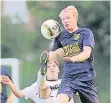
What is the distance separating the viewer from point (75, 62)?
8117mm

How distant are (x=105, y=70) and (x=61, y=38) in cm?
1006

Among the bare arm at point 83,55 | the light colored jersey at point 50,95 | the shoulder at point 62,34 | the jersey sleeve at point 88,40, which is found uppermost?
the shoulder at point 62,34

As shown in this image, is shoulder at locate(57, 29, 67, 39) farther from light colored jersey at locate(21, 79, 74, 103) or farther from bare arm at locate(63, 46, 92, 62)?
light colored jersey at locate(21, 79, 74, 103)

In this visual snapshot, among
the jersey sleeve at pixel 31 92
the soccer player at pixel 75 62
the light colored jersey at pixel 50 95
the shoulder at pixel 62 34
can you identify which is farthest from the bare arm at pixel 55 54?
the jersey sleeve at pixel 31 92

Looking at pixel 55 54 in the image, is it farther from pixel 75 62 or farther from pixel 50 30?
pixel 50 30

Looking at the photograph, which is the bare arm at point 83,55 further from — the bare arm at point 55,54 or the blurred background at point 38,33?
the blurred background at point 38,33

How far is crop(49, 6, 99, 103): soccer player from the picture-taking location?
8117 millimetres

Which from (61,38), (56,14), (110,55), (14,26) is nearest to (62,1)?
(56,14)

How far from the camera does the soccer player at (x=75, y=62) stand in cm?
812

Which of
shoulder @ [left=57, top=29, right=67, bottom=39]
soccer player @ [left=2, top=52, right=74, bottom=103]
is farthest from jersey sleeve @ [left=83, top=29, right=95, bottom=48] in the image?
soccer player @ [left=2, top=52, right=74, bottom=103]

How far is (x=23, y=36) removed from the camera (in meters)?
22.0

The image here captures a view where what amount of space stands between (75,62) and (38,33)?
13106 mm

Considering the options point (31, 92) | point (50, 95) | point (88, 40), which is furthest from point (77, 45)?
point (31, 92)

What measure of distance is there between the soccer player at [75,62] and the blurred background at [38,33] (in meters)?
7.00
